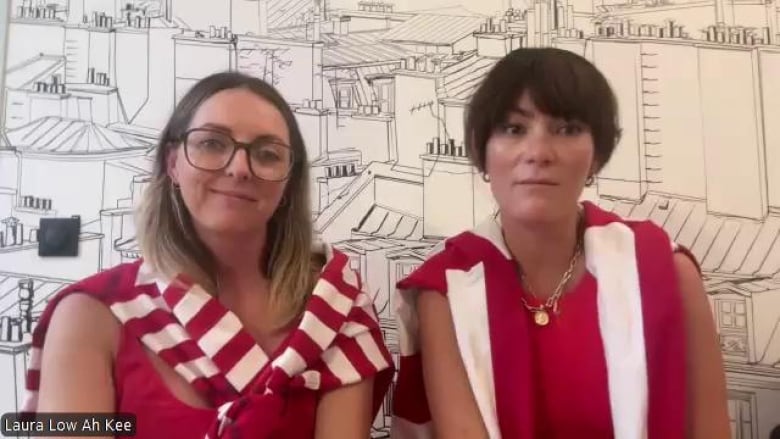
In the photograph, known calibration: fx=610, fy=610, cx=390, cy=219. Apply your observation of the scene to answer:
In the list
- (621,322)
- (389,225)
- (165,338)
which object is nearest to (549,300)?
(621,322)

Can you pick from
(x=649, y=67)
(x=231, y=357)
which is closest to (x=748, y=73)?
(x=649, y=67)

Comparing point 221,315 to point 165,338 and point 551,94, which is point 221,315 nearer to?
point 165,338

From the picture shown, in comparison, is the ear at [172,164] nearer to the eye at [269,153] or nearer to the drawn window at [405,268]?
the eye at [269,153]

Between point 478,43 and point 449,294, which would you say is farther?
point 478,43

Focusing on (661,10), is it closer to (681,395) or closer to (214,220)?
(681,395)

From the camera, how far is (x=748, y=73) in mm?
1334

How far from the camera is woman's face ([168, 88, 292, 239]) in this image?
854 millimetres

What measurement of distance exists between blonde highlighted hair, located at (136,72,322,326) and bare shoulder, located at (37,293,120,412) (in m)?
0.11

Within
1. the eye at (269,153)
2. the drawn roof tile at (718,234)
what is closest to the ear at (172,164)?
the eye at (269,153)

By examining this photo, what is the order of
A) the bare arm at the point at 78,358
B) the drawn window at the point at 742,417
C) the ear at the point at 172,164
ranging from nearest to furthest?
the bare arm at the point at 78,358, the ear at the point at 172,164, the drawn window at the point at 742,417

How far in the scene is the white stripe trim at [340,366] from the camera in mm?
880

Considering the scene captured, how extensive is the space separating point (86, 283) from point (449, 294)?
528 millimetres

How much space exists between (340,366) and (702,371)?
519mm

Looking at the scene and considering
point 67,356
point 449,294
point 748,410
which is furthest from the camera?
point 748,410
